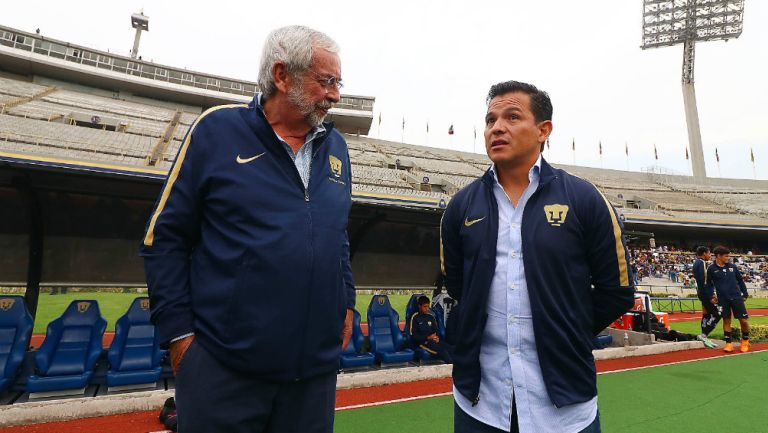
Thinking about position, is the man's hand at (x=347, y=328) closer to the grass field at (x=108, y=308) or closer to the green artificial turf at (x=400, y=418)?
the green artificial turf at (x=400, y=418)

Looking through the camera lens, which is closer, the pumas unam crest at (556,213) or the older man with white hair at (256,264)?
the older man with white hair at (256,264)

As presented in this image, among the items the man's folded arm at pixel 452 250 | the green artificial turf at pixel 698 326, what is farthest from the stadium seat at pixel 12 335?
the green artificial turf at pixel 698 326

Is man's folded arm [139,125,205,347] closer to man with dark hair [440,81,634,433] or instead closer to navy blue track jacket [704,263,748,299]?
man with dark hair [440,81,634,433]

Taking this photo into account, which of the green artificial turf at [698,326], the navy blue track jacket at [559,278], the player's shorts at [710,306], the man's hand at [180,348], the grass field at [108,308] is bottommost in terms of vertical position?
the green artificial turf at [698,326]

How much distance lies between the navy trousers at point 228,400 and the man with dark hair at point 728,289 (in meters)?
9.92

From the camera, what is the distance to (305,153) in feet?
5.58

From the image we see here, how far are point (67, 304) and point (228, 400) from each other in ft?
47.9

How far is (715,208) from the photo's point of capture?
36.8m

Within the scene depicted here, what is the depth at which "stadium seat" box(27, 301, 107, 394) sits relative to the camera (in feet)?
15.7

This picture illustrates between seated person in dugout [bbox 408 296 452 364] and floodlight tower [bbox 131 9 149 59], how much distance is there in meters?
50.7

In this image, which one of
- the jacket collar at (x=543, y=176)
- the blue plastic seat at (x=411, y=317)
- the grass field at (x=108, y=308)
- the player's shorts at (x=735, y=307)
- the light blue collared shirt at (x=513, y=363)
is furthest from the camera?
the grass field at (x=108, y=308)

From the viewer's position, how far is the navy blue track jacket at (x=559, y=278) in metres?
1.51

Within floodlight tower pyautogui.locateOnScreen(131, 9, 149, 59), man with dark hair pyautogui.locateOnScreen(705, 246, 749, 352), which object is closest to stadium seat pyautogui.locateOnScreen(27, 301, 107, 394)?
→ man with dark hair pyautogui.locateOnScreen(705, 246, 749, 352)

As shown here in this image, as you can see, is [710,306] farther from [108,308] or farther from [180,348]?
[108,308]
